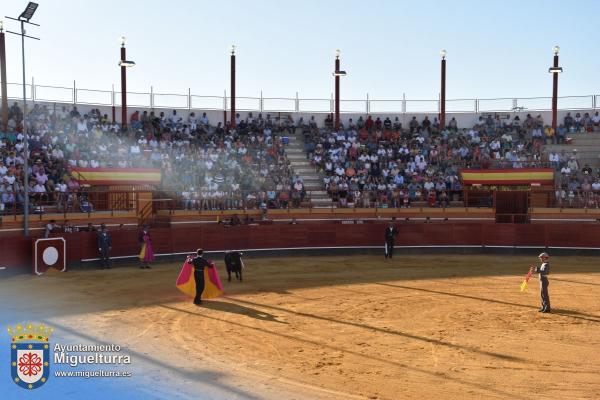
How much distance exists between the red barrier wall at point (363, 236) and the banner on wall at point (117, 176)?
5428 millimetres

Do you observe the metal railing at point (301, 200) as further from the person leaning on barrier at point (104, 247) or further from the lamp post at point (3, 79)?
the lamp post at point (3, 79)

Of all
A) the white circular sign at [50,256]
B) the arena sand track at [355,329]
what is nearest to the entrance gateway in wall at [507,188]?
the arena sand track at [355,329]

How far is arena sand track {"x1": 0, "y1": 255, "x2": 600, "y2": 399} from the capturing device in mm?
9914

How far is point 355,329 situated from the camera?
13.2 meters

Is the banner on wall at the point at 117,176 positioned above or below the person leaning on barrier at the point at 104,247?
above

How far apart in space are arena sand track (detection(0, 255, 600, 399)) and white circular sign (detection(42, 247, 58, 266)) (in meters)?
0.69

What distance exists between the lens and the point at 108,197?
26531mm

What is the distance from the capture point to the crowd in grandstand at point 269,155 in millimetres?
26594

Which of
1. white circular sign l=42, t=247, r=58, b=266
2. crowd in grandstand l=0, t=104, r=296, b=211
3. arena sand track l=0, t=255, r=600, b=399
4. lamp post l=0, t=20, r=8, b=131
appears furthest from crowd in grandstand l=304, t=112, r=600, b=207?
lamp post l=0, t=20, r=8, b=131

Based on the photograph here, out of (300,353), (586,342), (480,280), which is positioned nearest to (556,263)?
(480,280)

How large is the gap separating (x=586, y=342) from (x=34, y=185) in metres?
18.8

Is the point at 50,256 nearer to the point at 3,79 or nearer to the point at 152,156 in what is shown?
the point at 152,156

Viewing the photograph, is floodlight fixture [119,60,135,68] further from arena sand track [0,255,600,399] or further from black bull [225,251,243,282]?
black bull [225,251,243,282]

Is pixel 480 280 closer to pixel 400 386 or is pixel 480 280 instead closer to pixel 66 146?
pixel 400 386
